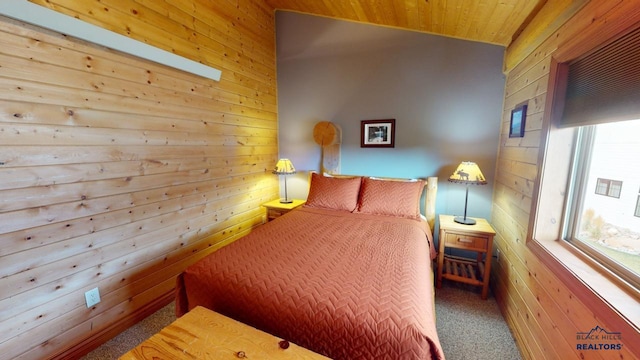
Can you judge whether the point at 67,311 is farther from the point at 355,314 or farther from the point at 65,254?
the point at 355,314

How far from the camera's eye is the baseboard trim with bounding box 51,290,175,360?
5.12ft

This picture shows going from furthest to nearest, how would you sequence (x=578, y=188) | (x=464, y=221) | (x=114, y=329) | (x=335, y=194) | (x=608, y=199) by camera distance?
1. (x=335, y=194)
2. (x=464, y=221)
3. (x=114, y=329)
4. (x=578, y=188)
5. (x=608, y=199)

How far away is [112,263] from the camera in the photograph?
1.73 m

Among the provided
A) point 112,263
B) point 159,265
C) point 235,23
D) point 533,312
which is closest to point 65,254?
point 112,263

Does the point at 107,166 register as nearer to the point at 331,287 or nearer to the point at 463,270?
the point at 331,287

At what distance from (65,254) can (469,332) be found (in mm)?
2628

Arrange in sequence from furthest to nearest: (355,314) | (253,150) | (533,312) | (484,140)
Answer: (253,150), (484,140), (533,312), (355,314)

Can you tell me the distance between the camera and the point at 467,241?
2180 mm

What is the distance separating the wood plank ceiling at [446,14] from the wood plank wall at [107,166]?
3.33 feet

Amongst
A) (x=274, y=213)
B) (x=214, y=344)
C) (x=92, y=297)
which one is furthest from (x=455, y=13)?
(x=92, y=297)

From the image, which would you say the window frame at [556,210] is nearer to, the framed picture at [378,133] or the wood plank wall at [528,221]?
the wood plank wall at [528,221]

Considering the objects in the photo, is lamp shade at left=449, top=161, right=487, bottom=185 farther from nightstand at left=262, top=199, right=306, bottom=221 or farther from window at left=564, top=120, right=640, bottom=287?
nightstand at left=262, top=199, right=306, bottom=221

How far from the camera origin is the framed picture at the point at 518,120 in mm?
1823

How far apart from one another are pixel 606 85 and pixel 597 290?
33.3 inches
